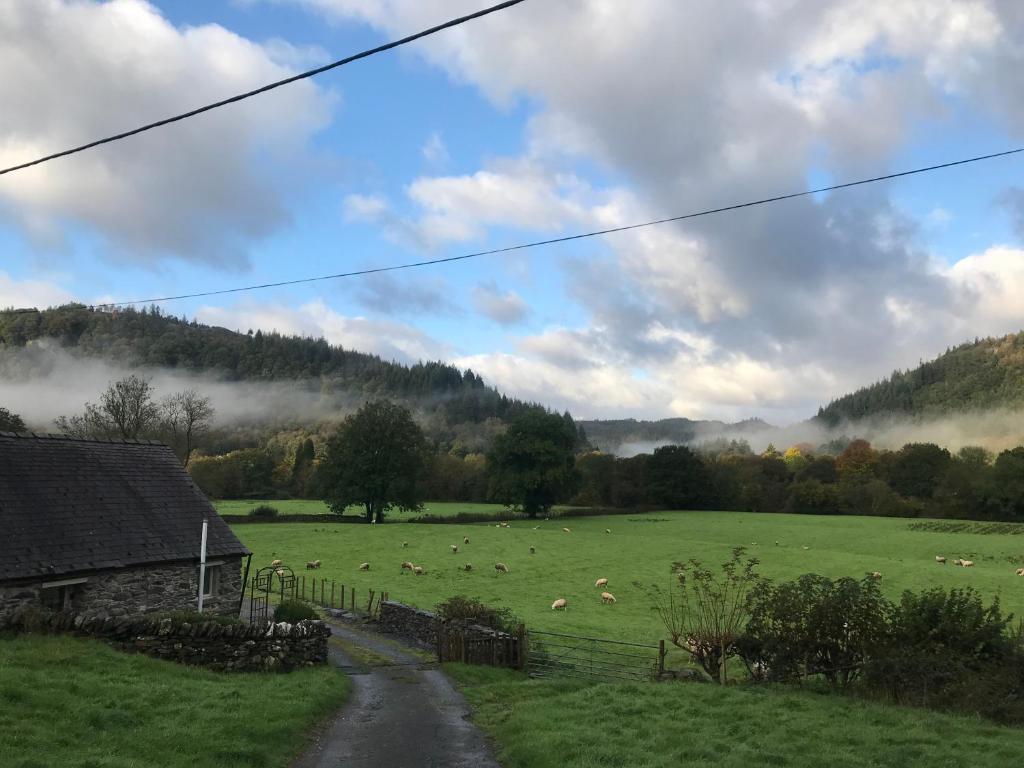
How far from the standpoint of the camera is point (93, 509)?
22469mm

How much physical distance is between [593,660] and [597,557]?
30011 millimetres

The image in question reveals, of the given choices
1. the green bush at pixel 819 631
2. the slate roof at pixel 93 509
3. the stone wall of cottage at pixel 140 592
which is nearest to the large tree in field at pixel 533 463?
the slate roof at pixel 93 509

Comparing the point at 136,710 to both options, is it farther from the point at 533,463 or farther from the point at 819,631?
the point at 533,463

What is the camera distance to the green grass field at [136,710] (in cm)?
1030

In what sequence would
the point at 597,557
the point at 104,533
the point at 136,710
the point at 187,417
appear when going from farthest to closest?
the point at 187,417
the point at 597,557
the point at 104,533
the point at 136,710

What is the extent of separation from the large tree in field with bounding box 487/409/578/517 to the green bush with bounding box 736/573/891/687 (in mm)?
66139

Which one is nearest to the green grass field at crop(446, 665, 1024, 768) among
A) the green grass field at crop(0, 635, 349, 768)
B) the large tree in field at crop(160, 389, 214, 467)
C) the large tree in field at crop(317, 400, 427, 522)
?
the green grass field at crop(0, 635, 349, 768)

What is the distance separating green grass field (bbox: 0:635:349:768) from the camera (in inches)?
405

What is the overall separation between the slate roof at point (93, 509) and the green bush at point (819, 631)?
1797 cm

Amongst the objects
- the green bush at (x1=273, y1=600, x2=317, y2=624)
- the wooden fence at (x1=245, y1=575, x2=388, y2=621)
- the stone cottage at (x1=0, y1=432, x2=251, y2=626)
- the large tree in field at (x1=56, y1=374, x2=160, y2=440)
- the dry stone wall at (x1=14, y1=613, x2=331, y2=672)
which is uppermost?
the large tree in field at (x1=56, y1=374, x2=160, y2=440)

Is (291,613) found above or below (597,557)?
above

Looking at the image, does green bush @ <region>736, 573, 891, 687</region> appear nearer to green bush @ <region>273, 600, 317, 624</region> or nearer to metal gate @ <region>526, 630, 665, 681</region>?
metal gate @ <region>526, 630, 665, 681</region>

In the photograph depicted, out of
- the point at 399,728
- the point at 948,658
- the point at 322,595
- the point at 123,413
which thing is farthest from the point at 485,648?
the point at 123,413

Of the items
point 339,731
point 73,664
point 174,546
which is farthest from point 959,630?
point 174,546
